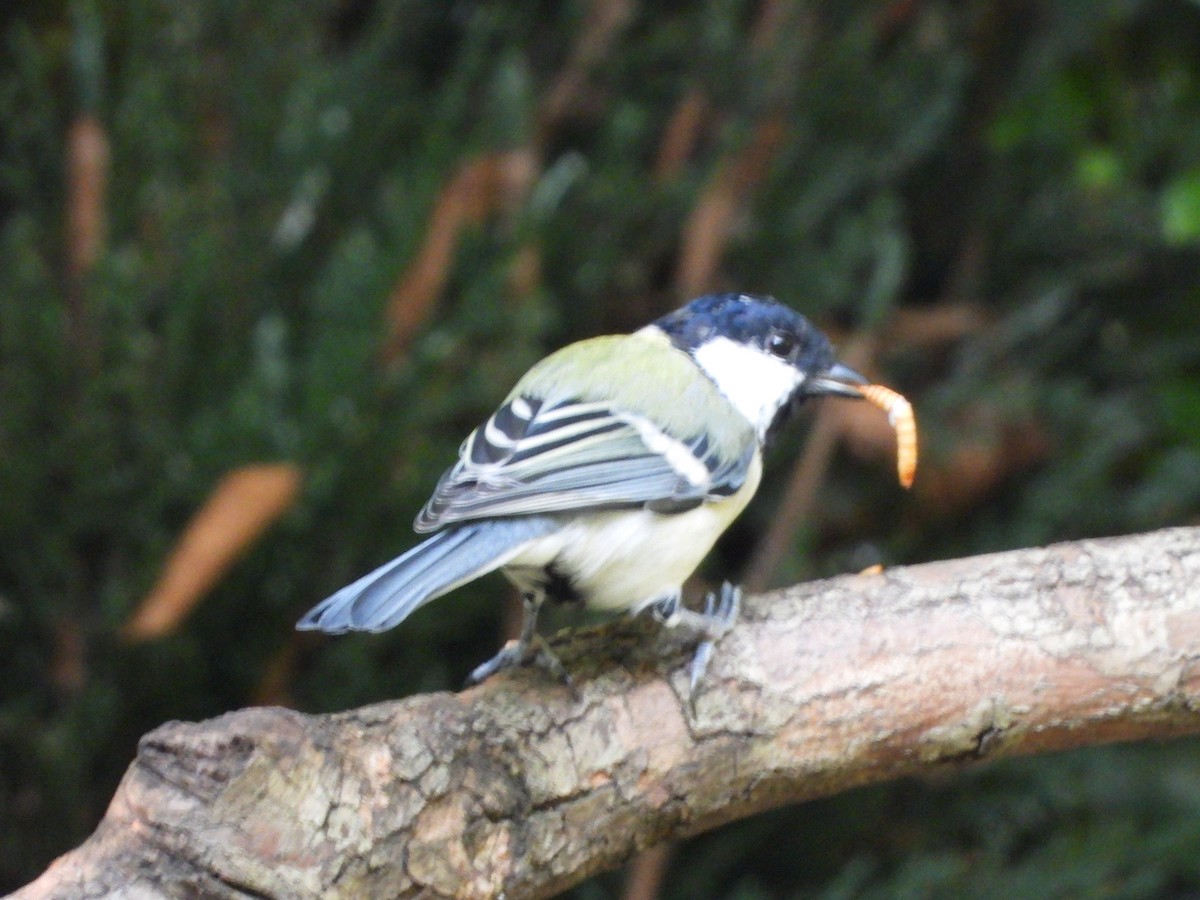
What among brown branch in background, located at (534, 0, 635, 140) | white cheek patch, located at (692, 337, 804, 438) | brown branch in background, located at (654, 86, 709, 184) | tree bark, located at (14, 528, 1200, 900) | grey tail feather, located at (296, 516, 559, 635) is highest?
brown branch in background, located at (534, 0, 635, 140)

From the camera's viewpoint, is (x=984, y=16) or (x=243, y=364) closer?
(x=243, y=364)

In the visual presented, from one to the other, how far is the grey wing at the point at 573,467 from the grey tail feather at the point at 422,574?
20 mm

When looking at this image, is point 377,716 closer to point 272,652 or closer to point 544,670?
point 544,670

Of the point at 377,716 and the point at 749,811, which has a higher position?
the point at 377,716

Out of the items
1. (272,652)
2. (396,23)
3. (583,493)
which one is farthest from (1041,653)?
(396,23)

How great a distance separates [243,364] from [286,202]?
0.38 m

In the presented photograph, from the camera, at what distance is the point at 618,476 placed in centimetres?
140

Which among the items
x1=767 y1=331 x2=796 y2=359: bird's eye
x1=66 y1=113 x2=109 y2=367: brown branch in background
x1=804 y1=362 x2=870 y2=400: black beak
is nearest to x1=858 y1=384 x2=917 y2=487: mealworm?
x1=804 y1=362 x2=870 y2=400: black beak

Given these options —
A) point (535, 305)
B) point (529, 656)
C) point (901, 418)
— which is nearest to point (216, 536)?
point (535, 305)

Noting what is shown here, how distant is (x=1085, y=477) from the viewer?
259 centimetres

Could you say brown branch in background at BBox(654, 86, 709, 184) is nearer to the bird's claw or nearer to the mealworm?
the mealworm

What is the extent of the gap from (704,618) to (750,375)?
0.41 meters

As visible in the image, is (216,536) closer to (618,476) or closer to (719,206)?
(618,476)

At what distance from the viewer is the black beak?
1.71 m
